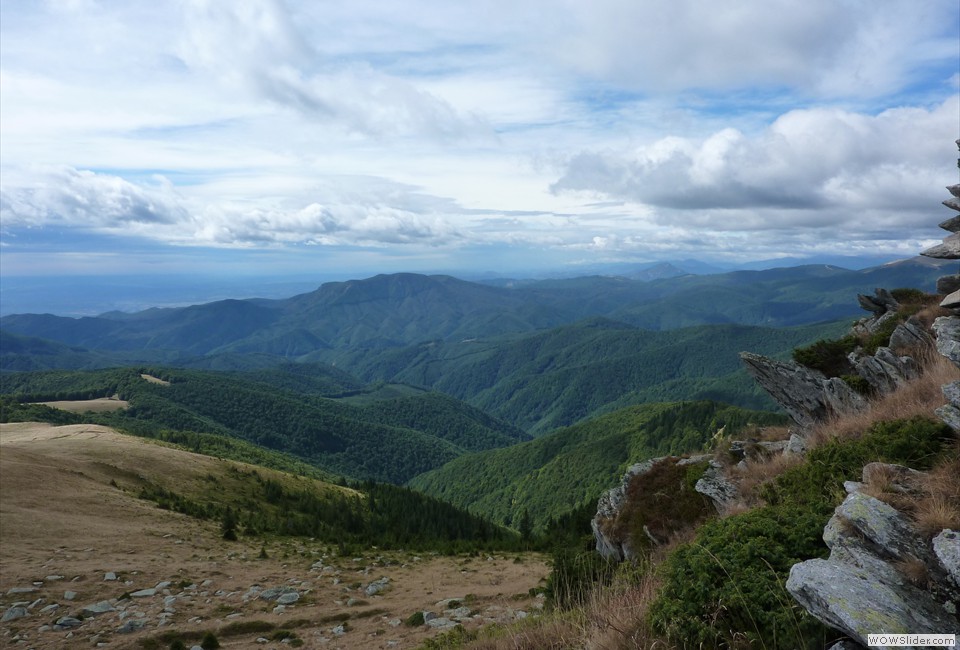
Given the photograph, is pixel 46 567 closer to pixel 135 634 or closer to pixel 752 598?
pixel 135 634

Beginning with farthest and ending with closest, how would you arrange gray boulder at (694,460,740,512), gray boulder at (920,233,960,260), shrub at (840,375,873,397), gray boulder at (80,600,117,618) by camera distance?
gray boulder at (80,600,117,618) → shrub at (840,375,873,397) → gray boulder at (920,233,960,260) → gray boulder at (694,460,740,512)

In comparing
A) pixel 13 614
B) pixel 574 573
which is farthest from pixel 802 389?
pixel 13 614

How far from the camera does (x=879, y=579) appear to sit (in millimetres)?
5691

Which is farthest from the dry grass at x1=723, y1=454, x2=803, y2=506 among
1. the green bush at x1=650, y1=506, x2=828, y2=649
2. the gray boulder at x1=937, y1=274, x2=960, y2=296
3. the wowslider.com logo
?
the gray boulder at x1=937, y1=274, x2=960, y2=296

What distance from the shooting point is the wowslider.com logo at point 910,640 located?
470 centimetres

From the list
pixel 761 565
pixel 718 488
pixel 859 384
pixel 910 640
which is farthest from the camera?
pixel 859 384

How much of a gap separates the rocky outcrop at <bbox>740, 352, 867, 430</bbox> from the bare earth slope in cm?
1556

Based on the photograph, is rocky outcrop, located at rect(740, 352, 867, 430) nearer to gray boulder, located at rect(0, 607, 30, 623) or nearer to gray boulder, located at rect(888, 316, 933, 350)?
gray boulder, located at rect(888, 316, 933, 350)

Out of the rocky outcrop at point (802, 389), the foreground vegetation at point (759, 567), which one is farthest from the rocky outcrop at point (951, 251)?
the foreground vegetation at point (759, 567)

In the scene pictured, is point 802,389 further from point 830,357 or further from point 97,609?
point 97,609

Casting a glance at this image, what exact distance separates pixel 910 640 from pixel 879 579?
3.34 feet

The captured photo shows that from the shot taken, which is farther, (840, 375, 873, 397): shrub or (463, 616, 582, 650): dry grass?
(840, 375, 873, 397): shrub

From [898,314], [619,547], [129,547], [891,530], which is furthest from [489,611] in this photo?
[129,547]

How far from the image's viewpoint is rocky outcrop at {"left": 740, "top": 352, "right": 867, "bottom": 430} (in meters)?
18.5
